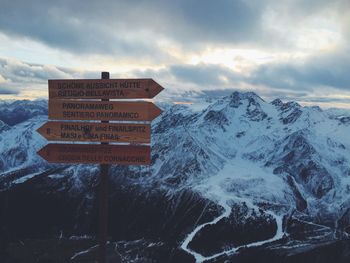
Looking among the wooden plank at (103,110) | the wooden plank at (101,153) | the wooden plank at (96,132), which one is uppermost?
the wooden plank at (103,110)

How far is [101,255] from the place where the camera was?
23.1 metres

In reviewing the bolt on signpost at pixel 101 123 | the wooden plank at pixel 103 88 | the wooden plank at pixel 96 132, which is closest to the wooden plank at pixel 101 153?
the bolt on signpost at pixel 101 123

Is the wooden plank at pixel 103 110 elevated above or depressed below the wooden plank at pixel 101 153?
above

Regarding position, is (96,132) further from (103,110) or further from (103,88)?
(103,88)

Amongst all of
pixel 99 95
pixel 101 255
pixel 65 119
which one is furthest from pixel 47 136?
pixel 101 255

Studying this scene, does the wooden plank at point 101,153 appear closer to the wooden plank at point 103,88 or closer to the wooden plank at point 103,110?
the wooden plank at point 103,110

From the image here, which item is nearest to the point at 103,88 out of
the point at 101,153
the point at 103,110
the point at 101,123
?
the point at 103,110

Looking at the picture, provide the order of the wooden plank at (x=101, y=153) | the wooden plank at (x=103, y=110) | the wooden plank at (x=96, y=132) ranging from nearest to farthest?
the wooden plank at (x=103, y=110)
the wooden plank at (x=96, y=132)
the wooden plank at (x=101, y=153)

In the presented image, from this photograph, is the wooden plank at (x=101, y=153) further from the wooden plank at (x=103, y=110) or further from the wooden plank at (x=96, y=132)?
the wooden plank at (x=103, y=110)

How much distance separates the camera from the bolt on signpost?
22172 mm

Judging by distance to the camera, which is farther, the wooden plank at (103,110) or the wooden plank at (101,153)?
the wooden plank at (101,153)

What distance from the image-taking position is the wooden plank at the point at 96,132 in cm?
2220

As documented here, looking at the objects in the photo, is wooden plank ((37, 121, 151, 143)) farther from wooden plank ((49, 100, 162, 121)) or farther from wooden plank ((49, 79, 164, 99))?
wooden plank ((49, 79, 164, 99))

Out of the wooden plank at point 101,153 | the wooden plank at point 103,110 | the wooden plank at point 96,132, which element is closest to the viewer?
the wooden plank at point 103,110
